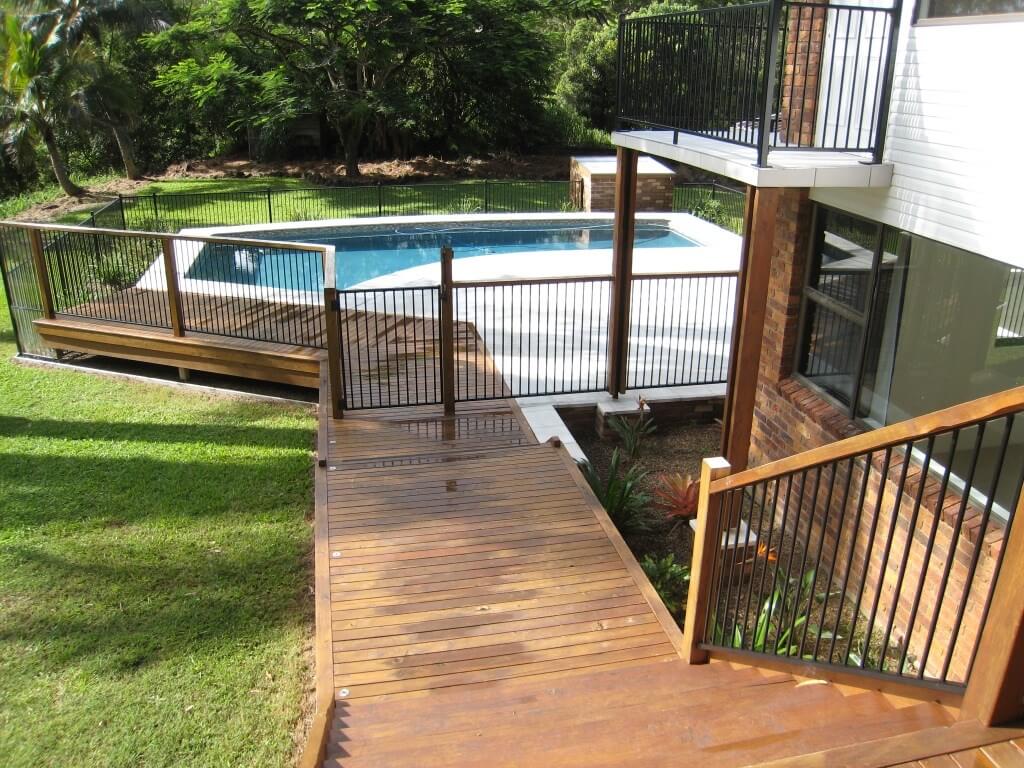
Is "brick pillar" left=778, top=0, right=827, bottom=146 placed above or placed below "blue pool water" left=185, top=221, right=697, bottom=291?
above

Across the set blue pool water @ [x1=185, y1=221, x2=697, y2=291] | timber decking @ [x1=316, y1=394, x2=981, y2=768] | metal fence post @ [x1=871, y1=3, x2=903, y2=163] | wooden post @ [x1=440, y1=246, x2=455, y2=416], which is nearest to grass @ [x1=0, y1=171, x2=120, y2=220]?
blue pool water @ [x1=185, y1=221, x2=697, y2=291]

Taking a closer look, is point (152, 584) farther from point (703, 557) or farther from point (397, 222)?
point (397, 222)

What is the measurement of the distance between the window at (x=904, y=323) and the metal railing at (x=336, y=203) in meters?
14.6

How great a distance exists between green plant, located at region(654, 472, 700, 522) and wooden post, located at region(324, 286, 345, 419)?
117 inches

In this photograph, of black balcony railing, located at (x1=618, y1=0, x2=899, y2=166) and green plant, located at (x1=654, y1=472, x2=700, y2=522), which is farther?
green plant, located at (x1=654, y1=472, x2=700, y2=522)

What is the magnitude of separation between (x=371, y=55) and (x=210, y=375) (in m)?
15.7

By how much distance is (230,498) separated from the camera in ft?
21.3

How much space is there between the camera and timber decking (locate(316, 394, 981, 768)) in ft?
11.0

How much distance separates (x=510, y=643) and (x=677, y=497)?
247 cm

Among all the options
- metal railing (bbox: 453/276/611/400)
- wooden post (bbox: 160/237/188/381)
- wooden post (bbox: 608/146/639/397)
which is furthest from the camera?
wooden post (bbox: 160/237/188/381)

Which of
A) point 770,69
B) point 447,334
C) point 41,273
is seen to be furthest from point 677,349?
point 41,273

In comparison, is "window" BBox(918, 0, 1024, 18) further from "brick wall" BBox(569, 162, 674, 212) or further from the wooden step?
"brick wall" BBox(569, 162, 674, 212)

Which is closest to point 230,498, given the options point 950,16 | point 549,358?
point 549,358

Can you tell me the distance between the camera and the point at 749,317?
5.50 meters
